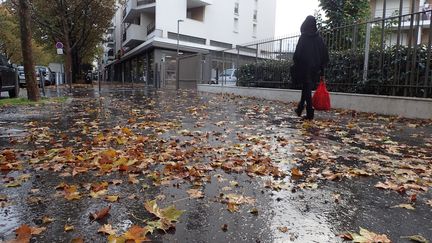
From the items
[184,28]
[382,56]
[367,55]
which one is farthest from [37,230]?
[184,28]

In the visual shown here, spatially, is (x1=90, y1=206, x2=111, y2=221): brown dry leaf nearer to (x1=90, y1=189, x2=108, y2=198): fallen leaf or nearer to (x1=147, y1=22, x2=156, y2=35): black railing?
(x1=90, y1=189, x2=108, y2=198): fallen leaf

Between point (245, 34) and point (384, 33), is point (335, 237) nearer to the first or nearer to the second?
point (384, 33)

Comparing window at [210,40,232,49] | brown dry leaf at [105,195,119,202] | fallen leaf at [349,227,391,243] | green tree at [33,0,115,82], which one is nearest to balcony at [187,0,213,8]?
window at [210,40,232,49]

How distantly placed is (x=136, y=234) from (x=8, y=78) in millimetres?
15342

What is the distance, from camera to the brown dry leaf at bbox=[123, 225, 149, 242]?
2.52 metres

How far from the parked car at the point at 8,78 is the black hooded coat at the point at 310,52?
11577 millimetres

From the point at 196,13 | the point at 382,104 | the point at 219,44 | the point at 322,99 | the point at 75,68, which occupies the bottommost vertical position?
the point at 382,104

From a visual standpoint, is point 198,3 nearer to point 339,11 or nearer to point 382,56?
point 339,11

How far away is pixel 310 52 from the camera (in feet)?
27.2

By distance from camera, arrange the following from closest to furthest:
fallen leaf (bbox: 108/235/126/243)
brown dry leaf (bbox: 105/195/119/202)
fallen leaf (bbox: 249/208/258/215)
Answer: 1. fallen leaf (bbox: 108/235/126/243)
2. fallen leaf (bbox: 249/208/258/215)
3. brown dry leaf (bbox: 105/195/119/202)

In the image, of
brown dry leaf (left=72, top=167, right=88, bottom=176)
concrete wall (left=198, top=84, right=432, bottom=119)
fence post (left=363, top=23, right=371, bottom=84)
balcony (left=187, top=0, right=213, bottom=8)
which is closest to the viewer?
brown dry leaf (left=72, top=167, right=88, bottom=176)

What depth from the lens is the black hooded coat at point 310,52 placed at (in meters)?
8.30

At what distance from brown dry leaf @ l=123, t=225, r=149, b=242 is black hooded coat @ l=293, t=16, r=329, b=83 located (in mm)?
6420

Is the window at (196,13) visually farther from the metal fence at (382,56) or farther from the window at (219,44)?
the metal fence at (382,56)
